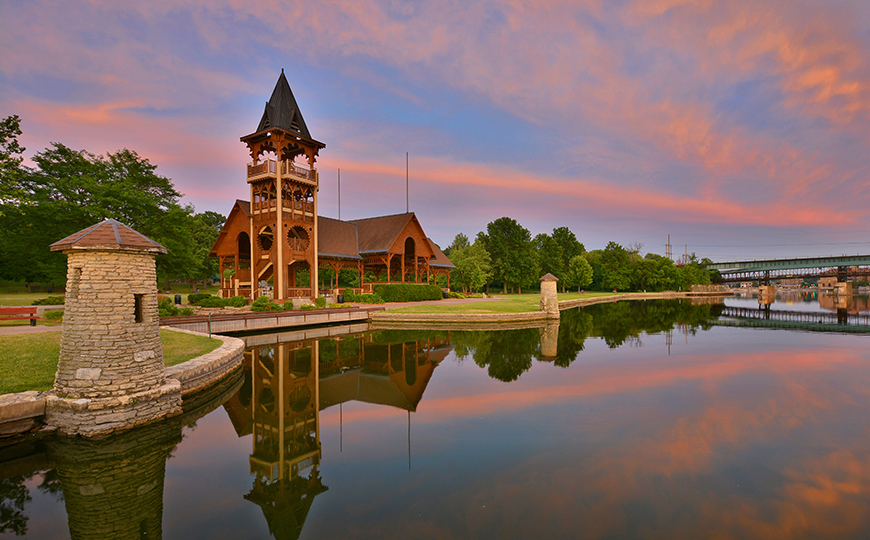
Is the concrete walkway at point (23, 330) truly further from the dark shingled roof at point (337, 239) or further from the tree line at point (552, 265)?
the tree line at point (552, 265)

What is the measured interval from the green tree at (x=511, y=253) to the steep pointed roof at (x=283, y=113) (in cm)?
4063

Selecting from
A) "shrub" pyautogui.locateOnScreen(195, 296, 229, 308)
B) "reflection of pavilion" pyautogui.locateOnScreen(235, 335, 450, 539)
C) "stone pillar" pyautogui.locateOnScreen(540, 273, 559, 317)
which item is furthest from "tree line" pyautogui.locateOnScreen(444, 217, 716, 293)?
"reflection of pavilion" pyautogui.locateOnScreen(235, 335, 450, 539)

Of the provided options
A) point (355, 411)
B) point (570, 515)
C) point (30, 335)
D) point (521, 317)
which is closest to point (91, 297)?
point (355, 411)

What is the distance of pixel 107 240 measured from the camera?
325 inches

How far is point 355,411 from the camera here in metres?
9.67

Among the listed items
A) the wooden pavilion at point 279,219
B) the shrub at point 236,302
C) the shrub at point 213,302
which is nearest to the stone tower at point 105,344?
the shrub at point 236,302

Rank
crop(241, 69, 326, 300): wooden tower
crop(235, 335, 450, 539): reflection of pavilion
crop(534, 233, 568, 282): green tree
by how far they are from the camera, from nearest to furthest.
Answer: crop(235, 335, 450, 539): reflection of pavilion, crop(241, 69, 326, 300): wooden tower, crop(534, 233, 568, 282): green tree

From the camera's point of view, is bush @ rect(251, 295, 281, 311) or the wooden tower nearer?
bush @ rect(251, 295, 281, 311)

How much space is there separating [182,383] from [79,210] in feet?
93.3

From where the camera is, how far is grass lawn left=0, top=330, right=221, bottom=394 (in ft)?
28.2

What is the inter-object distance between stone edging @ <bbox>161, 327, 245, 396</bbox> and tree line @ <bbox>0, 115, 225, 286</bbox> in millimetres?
23774

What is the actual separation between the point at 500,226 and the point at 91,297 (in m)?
61.3

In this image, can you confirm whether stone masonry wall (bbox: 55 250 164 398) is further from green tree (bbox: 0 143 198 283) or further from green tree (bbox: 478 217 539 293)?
green tree (bbox: 478 217 539 293)

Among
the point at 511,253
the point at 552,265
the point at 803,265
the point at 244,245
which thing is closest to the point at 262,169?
the point at 244,245
